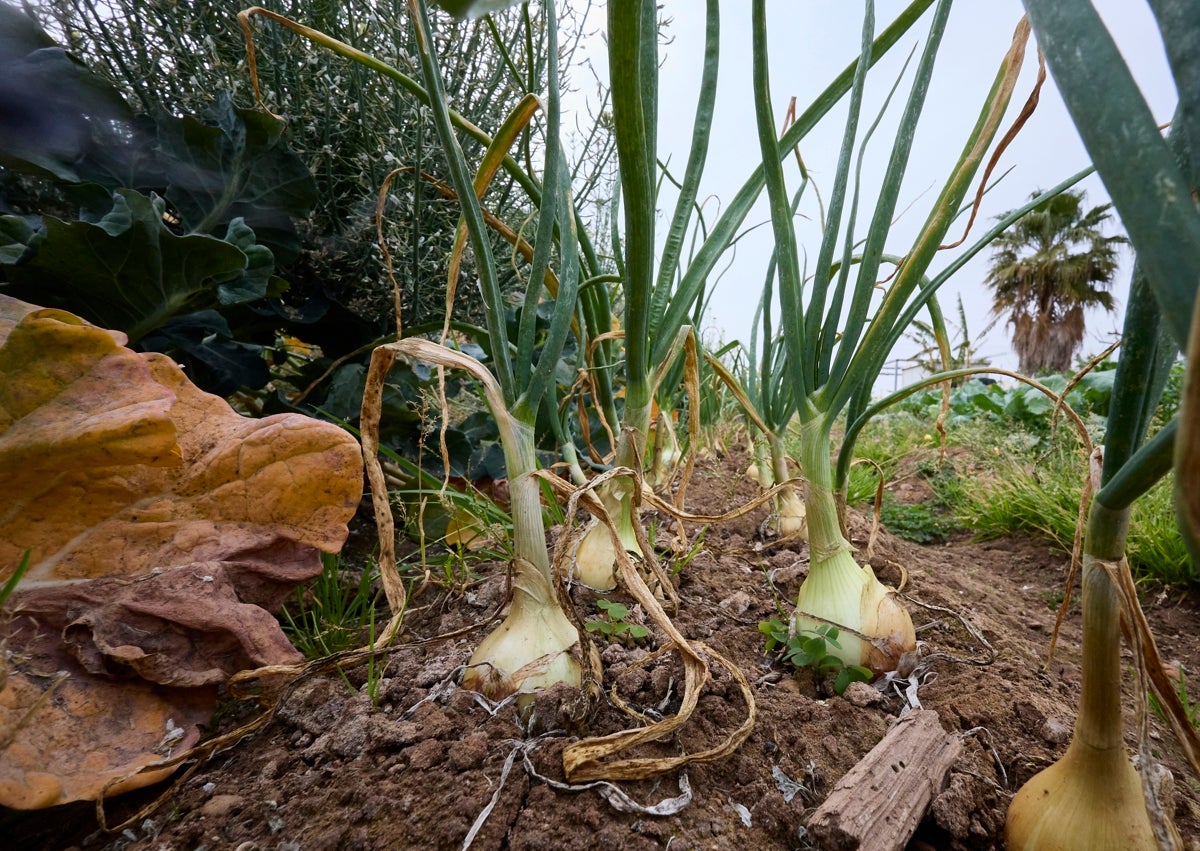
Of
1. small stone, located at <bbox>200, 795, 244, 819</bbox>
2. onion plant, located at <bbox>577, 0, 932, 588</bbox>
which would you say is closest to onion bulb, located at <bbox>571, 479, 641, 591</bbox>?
onion plant, located at <bbox>577, 0, 932, 588</bbox>

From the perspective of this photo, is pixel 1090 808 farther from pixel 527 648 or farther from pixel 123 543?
pixel 123 543

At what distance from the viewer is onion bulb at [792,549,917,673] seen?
0.74 m

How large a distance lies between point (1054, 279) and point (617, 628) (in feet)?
67.9

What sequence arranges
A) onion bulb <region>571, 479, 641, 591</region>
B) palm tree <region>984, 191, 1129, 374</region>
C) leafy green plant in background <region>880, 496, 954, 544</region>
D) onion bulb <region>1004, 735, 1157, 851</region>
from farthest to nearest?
palm tree <region>984, 191, 1129, 374</region>
leafy green plant in background <region>880, 496, 954, 544</region>
onion bulb <region>571, 479, 641, 591</region>
onion bulb <region>1004, 735, 1157, 851</region>

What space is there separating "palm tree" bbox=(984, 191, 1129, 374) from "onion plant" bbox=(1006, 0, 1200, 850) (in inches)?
724

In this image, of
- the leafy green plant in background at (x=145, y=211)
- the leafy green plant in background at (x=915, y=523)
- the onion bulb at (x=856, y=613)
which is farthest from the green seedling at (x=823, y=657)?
the leafy green plant in background at (x=915, y=523)

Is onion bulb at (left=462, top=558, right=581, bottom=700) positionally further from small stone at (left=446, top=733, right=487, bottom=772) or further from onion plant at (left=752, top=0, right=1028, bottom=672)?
onion plant at (left=752, top=0, right=1028, bottom=672)

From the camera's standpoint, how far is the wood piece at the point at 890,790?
0.48m

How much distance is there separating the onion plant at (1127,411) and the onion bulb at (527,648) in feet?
1.44

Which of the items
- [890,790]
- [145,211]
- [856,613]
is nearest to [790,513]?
[856,613]

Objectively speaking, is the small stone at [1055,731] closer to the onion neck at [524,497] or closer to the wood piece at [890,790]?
the wood piece at [890,790]

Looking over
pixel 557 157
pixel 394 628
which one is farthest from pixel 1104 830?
pixel 557 157

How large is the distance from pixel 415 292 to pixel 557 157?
717 millimetres

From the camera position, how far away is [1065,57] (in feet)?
1.04
